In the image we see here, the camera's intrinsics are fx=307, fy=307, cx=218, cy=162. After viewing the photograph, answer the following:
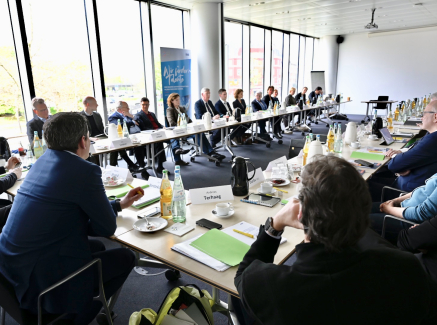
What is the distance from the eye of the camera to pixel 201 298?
1459mm

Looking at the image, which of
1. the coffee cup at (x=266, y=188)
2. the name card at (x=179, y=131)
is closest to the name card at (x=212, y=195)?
the coffee cup at (x=266, y=188)

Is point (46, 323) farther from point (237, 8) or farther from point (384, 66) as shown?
point (384, 66)

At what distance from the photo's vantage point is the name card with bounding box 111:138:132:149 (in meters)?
3.97

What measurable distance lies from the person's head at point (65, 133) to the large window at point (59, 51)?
4435 millimetres

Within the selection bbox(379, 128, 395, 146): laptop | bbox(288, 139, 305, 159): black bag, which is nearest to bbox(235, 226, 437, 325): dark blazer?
bbox(288, 139, 305, 159): black bag

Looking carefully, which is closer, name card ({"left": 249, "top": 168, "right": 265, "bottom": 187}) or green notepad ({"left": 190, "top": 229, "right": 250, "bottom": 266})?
green notepad ({"left": 190, "top": 229, "right": 250, "bottom": 266})

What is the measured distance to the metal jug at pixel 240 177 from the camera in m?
2.06

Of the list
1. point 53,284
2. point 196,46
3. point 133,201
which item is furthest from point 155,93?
point 53,284

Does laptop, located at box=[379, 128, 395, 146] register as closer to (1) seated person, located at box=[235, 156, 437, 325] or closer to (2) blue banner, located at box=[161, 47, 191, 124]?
(1) seated person, located at box=[235, 156, 437, 325]

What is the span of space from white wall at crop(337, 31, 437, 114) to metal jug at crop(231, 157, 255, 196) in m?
13.3

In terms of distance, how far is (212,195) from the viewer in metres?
1.99

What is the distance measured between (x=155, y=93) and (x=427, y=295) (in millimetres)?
7043

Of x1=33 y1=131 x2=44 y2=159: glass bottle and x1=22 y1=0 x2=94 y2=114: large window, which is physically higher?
x1=22 y1=0 x2=94 y2=114: large window

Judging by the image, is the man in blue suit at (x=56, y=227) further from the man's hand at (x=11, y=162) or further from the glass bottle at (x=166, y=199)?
the man's hand at (x=11, y=162)
